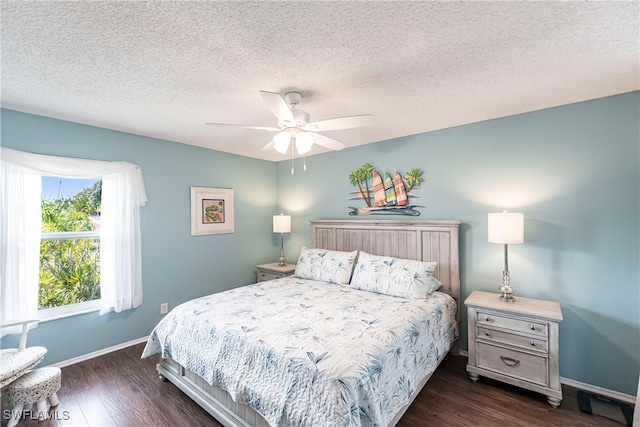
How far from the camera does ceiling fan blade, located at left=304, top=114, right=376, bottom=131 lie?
199cm

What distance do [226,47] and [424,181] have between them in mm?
2517

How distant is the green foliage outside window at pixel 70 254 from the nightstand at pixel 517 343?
3.84 meters

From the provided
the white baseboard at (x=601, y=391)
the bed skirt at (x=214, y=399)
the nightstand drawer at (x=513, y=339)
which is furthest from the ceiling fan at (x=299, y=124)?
the white baseboard at (x=601, y=391)

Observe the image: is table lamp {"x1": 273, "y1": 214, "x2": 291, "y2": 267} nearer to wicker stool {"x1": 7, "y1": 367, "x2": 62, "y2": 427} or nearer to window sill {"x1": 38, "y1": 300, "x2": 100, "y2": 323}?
window sill {"x1": 38, "y1": 300, "x2": 100, "y2": 323}

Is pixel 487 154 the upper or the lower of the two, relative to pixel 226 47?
lower

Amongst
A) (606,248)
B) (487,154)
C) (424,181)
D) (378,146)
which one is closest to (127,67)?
(378,146)

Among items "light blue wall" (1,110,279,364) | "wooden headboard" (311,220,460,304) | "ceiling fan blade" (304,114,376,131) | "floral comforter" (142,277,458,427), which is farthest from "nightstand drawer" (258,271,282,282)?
"ceiling fan blade" (304,114,376,131)

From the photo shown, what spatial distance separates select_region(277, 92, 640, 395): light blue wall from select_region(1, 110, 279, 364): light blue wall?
8.93 feet

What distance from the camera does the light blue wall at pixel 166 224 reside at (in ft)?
8.89

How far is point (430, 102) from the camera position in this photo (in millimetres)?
2408

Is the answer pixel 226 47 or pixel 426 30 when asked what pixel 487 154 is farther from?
pixel 226 47

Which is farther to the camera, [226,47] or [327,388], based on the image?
[226,47]

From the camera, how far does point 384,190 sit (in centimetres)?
359

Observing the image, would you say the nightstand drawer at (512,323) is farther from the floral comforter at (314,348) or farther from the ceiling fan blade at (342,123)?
the ceiling fan blade at (342,123)
